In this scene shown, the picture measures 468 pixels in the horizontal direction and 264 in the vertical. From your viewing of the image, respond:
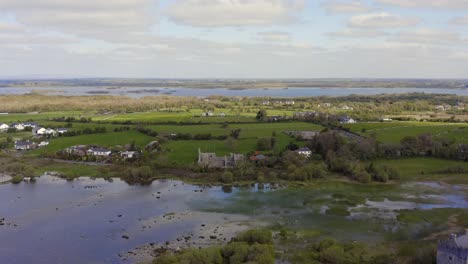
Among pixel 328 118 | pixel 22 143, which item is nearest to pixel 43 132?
pixel 22 143

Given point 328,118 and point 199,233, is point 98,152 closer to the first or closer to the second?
point 199,233

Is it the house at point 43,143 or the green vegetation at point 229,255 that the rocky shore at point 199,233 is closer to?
the green vegetation at point 229,255

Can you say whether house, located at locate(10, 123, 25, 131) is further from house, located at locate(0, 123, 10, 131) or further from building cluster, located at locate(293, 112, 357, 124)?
building cluster, located at locate(293, 112, 357, 124)

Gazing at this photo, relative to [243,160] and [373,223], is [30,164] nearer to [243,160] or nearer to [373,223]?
[243,160]

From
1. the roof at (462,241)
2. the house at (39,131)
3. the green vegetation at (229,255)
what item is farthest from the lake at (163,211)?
the house at (39,131)

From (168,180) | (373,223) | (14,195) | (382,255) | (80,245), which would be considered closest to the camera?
(382,255)

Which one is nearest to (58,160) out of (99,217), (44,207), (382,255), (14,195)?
(14,195)

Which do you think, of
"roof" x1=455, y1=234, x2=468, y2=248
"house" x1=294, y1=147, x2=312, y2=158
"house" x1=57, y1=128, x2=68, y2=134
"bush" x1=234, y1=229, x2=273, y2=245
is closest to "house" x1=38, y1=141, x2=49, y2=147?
"house" x1=57, y1=128, x2=68, y2=134
